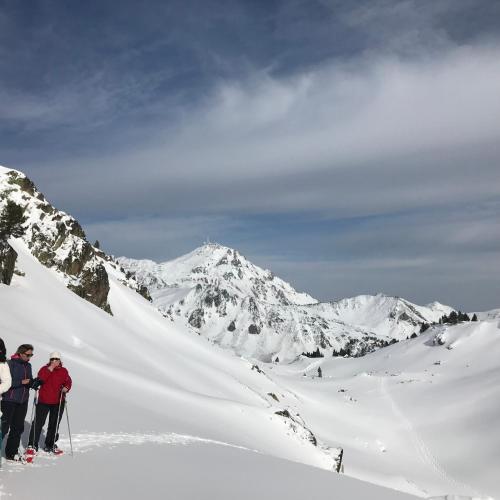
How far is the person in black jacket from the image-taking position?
10406 millimetres

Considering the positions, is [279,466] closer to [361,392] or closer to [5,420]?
[5,420]

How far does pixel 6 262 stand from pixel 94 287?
20297 millimetres

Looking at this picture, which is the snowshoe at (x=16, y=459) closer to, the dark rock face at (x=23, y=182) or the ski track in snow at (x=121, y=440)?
the ski track in snow at (x=121, y=440)

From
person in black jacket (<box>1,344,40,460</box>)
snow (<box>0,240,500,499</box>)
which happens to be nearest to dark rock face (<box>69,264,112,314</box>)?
snow (<box>0,240,500,499</box>)

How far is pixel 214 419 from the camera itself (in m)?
29.6

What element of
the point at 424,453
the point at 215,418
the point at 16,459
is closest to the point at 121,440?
the point at 16,459

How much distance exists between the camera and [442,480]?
156ft

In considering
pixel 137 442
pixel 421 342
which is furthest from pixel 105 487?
pixel 421 342

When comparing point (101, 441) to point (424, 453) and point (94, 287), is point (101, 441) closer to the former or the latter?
point (94, 287)

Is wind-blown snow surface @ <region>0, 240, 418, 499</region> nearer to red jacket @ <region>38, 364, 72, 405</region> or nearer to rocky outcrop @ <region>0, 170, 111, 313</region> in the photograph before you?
red jacket @ <region>38, 364, 72, 405</region>

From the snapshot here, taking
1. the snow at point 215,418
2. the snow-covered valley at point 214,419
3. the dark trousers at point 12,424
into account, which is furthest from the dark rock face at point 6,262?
the dark trousers at point 12,424

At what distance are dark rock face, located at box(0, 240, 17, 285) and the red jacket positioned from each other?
94.5ft

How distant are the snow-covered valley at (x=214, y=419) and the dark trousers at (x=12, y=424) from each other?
0.66 m

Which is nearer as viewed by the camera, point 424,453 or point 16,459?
point 16,459
